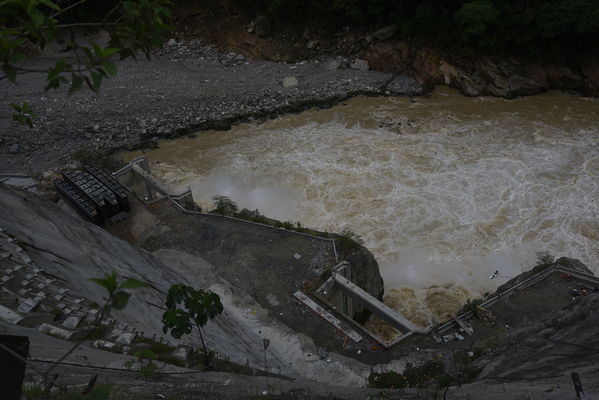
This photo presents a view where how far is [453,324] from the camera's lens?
28.1ft

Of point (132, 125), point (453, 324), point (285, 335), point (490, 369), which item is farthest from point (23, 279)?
point (132, 125)

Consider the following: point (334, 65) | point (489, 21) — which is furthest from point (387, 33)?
point (489, 21)

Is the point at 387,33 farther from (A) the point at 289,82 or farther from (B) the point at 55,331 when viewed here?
(B) the point at 55,331

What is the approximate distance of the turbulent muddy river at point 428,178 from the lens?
1194cm

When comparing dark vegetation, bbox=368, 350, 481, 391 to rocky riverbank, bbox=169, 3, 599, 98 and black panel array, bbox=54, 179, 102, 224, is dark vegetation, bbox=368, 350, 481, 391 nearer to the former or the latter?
black panel array, bbox=54, 179, 102, 224

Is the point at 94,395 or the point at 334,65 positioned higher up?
the point at 94,395

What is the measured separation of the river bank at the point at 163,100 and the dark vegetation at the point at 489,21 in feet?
9.13

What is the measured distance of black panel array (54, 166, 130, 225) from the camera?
10.8m

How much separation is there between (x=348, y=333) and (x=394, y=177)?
7.78 meters

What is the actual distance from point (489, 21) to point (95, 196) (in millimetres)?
17323

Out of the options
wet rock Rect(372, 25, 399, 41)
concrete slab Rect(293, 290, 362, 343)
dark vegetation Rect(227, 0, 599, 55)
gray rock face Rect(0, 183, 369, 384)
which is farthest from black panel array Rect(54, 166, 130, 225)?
wet rock Rect(372, 25, 399, 41)

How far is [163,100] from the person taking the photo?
19859mm

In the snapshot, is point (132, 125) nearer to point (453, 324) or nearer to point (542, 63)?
point (453, 324)

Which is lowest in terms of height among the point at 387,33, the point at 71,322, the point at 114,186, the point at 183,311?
the point at 387,33
